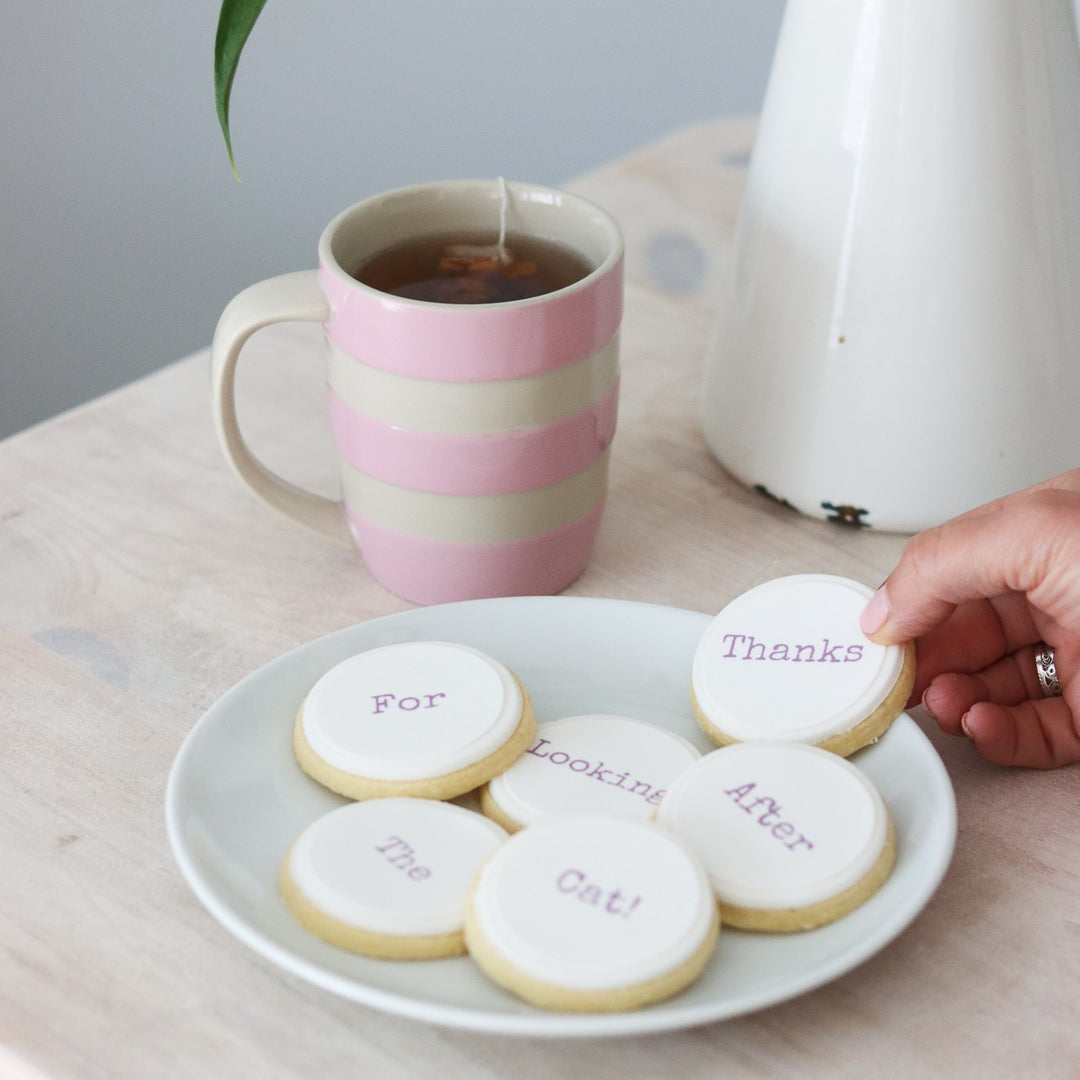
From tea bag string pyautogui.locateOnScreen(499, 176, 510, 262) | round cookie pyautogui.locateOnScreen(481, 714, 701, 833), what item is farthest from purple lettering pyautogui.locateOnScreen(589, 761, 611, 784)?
tea bag string pyautogui.locateOnScreen(499, 176, 510, 262)

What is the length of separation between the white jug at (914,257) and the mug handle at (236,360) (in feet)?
0.59

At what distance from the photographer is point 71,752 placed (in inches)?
17.2

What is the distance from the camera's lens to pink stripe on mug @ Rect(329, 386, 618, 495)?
1.53 ft

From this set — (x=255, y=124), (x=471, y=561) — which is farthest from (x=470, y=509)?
(x=255, y=124)

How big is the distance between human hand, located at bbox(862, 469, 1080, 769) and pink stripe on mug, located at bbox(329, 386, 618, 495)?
131mm

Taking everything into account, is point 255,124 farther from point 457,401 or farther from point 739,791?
point 739,791

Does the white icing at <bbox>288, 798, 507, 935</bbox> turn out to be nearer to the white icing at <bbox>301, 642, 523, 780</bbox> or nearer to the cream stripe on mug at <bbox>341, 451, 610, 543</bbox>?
the white icing at <bbox>301, 642, 523, 780</bbox>

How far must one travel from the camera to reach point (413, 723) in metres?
0.39

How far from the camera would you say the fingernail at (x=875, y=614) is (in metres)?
0.41

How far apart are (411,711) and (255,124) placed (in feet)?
3.85

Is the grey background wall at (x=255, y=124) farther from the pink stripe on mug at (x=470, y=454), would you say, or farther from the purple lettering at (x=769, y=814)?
the purple lettering at (x=769, y=814)

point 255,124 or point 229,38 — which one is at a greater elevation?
point 229,38

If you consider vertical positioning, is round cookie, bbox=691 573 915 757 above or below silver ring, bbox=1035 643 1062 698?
above

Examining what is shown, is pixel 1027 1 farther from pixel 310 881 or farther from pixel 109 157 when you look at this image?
pixel 109 157
